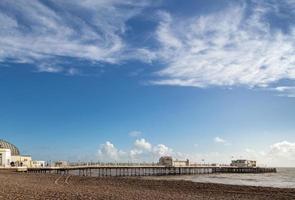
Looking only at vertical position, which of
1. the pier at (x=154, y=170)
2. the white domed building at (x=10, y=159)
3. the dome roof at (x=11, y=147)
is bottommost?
the pier at (x=154, y=170)

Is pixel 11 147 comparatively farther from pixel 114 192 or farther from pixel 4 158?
pixel 114 192

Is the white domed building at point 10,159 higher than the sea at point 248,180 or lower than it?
higher

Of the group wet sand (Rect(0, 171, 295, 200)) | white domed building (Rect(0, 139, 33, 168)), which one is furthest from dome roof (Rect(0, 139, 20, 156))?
wet sand (Rect(0, 171, 295, 200))

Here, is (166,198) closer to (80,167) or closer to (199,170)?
(80,167)

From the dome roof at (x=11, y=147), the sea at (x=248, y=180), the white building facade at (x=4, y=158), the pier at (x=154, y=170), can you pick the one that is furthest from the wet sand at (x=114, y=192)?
the pier at (x=154, y=170)

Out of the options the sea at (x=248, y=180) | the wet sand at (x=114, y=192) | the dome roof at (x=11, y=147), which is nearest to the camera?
the wet sand at (x=114, y=192)

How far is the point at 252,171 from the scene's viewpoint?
5305 inches

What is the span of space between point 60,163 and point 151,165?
3009 centimetres

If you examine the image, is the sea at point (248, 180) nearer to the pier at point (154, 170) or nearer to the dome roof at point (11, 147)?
the pier at point (154, 170)

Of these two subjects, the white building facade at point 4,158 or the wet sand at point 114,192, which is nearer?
the wet sand at point 114,192

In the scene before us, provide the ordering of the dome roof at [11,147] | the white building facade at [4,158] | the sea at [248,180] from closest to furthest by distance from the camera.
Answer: the sea at [248,180] < the white building facade at [4,158] < the dome roof at [11,147]

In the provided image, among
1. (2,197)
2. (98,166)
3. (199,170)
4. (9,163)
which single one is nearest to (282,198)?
(2,197)

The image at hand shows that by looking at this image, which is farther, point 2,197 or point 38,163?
point 38,163

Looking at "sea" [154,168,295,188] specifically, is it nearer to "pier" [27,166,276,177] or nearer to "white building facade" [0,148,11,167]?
"pier" [27,166,276,177]
